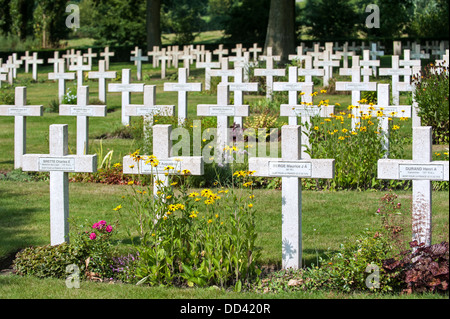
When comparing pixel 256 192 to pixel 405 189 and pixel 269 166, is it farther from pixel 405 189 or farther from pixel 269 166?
pixel 269 166

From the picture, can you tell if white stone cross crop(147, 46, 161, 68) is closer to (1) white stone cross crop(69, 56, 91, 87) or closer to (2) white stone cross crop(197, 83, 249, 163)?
(1) white stone cross crop(69, 56, 91, 87)

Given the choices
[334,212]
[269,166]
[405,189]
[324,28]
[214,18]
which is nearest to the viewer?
[269,166]

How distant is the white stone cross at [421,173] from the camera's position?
621 centimetres

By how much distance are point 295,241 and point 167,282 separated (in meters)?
1.11

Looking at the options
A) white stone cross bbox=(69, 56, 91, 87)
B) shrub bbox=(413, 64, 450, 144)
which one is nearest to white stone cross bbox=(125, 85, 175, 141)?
shrub bbox=(413, 64, 450, 144)

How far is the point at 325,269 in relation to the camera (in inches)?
249

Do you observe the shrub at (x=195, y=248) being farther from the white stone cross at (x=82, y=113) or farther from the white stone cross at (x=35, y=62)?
the white stone cross at (x=35, y=62)

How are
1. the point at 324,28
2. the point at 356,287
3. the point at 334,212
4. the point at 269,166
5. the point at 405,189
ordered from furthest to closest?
the point at 324,28 < the point at 405,189 < the point at 334,212 < the point at 269,166 < the point at 356,287

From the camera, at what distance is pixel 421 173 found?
20.7 ft

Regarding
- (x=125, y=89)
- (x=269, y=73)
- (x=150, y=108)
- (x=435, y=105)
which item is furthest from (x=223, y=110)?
(x=269, y=73)

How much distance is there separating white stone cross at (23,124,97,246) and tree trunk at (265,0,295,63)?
811 inches

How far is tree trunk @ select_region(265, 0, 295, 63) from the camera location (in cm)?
2681

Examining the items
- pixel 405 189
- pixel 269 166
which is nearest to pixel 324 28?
pixel 405 189

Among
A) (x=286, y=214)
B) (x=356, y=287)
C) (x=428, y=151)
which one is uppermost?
(x=428, y=151)
